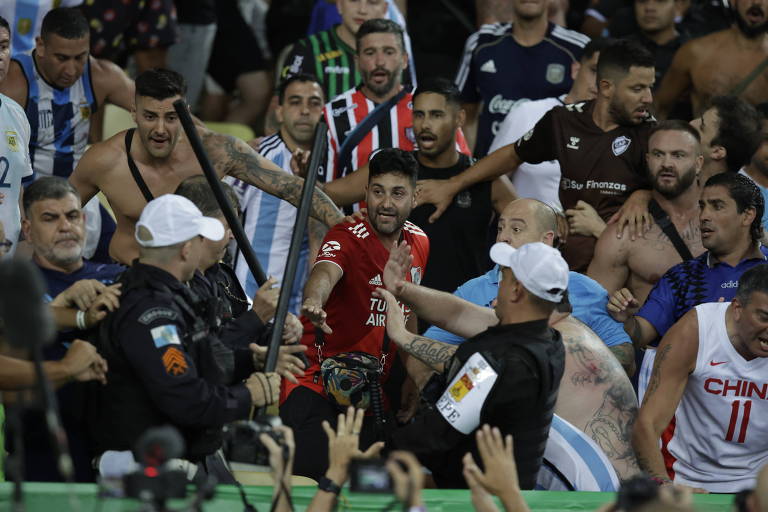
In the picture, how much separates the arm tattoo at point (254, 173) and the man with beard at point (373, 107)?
3.71 ft

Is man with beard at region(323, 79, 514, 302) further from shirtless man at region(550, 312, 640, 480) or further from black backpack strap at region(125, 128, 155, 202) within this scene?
shirtless man at region(550, 312, 640, 480)

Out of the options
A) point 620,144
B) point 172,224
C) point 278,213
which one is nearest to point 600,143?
point 620,144

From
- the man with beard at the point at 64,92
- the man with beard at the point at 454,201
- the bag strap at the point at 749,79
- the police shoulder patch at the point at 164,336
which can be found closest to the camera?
the police shoulder patch at the point at 164,336

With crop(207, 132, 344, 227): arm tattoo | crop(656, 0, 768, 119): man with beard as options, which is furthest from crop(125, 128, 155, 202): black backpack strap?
crop(656, 0, 768, 119): man with beard

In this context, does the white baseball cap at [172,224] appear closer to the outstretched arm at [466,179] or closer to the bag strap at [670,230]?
the outstretched arm at [466,179]

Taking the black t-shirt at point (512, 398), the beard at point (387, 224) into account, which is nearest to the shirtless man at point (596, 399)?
the black t-shirt at point (512, 398)

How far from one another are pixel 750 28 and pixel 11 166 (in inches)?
209

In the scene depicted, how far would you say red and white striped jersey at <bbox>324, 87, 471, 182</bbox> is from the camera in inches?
331

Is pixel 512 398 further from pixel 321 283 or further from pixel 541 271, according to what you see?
pixel 321 283

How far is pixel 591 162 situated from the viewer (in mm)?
7500

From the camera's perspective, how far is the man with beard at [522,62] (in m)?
9.16

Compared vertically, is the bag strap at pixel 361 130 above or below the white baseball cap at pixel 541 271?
above

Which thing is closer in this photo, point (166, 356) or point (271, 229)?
point (166, 356)

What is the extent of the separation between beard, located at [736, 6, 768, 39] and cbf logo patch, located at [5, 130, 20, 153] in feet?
17.1
